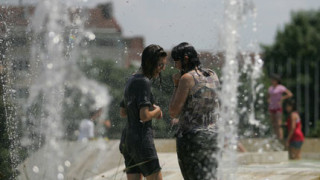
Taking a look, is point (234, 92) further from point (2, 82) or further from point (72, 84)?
point (2, 82)

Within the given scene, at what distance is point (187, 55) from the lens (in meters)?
5.14

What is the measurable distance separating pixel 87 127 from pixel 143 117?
10.8ft

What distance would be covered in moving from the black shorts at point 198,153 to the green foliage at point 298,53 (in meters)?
50.5

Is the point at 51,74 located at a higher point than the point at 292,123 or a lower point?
higher

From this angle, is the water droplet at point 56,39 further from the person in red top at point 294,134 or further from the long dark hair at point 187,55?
the person in red top at point 294,134

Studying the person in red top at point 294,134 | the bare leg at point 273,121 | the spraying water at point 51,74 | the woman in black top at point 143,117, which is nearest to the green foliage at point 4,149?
the spraying water at point 51,74

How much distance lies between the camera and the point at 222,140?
546 centimetres

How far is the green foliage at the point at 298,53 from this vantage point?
Result: 58.4 m

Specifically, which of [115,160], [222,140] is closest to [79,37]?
[115,160]

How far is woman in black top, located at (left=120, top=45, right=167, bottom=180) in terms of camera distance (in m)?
5.07

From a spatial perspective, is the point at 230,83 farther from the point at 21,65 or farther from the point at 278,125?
the point at 278,125

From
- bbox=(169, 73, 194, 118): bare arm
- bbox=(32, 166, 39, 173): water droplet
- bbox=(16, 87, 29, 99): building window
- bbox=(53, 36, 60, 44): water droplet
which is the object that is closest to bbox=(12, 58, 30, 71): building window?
bbox=(16, 87, 29, 99): building window

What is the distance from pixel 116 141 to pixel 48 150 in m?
0.97

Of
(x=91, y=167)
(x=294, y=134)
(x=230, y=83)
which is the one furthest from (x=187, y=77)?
(x=294, y=134)
